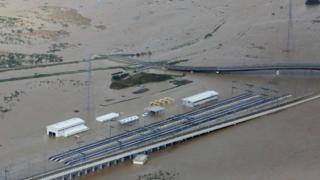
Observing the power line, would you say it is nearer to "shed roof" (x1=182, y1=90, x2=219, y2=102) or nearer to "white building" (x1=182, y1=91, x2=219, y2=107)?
"shed roof" (x1=182, y1=90, x2=219, y2=102)

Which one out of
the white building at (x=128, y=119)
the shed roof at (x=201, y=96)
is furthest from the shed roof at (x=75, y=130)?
the shed roof at (x=201, y=96)

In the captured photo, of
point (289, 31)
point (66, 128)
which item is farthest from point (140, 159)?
point (289, 31)

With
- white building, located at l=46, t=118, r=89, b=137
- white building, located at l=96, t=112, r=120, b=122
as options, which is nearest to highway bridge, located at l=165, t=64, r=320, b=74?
white building, located at l=96, t=112, r=120, b=122

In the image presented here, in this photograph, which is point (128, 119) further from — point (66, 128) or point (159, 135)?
point (66, 128)

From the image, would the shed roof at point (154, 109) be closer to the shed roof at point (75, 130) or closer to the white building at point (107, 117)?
the white building at point (107, 117)

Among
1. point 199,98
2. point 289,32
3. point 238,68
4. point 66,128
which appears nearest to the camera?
point 66,128

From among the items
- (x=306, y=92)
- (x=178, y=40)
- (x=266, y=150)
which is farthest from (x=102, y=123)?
(x=178, y=40)
